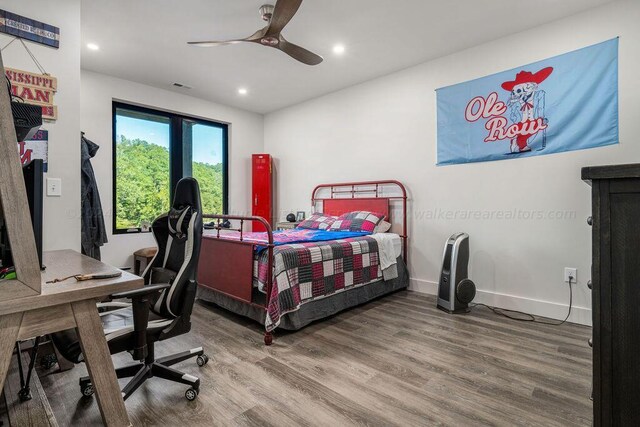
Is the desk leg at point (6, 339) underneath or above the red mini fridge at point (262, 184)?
underneath

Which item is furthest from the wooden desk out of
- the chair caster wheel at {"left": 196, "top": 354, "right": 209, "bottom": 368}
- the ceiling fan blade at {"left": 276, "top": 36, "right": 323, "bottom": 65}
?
the ceiling fan blade at {"left": 276, "top": 36, "right": 323, "bottom": 65}

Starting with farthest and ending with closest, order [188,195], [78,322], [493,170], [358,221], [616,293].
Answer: [358,221] → [493,170] → [188,195] → [78,322] → [616,293]

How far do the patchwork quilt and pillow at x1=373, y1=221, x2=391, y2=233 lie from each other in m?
0.58

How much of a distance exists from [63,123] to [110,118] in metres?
2.15

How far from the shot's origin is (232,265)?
2789mm

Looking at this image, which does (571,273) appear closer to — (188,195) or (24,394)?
(188,195)

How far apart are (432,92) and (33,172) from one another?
3.66m

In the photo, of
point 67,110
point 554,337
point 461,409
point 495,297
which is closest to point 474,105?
point 495,297

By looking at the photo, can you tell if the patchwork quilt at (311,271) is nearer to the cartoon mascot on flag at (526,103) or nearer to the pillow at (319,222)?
the pillow at (319,222)

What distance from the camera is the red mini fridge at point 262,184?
5.34 meters

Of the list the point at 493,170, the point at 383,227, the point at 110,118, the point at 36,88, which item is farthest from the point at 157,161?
the point at 493,170

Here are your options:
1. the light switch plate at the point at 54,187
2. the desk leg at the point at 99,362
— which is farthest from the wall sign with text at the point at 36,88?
the desk leg at the point at 99,362

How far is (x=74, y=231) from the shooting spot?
2.22 m

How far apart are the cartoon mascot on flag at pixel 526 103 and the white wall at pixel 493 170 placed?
15cm
